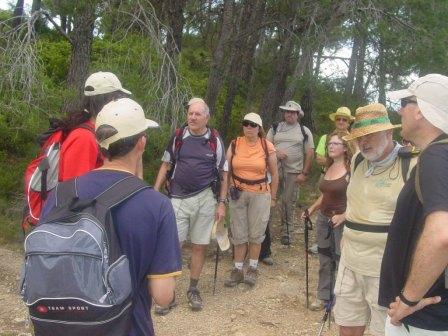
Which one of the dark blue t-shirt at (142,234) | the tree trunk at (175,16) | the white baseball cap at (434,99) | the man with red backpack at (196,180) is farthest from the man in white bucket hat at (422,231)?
the tree trunk at (175,16)

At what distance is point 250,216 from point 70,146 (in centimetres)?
324

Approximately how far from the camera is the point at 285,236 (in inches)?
309

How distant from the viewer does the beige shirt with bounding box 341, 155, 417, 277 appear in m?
3.41

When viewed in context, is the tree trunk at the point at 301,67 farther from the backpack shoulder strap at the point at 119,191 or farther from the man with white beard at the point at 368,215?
the backpack shoulder strap at the point at 119,191

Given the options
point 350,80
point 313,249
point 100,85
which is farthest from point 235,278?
point 350,80

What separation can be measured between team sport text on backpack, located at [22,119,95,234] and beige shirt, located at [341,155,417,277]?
72.4 inches

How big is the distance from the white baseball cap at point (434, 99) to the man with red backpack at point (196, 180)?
9.71ft

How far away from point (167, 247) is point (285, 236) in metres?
5.82

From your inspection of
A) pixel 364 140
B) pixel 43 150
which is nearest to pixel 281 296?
pixel 364 140

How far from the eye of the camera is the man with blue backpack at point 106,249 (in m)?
1.97

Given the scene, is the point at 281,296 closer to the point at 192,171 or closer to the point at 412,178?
the point at 192,171

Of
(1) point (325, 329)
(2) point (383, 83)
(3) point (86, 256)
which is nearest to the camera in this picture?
(3) point (86, 256)

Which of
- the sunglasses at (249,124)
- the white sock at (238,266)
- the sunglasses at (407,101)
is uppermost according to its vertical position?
the sunglasses at (407,101)

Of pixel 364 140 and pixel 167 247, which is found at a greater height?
pixel 364 140
